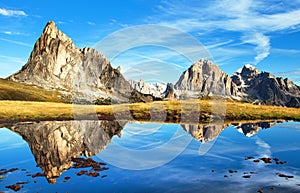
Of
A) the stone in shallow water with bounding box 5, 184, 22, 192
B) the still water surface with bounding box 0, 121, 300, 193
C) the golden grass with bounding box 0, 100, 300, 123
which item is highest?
the golden grass with bounding box 0, 100, 300, 123

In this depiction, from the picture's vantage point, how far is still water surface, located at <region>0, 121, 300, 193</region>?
88.3 feet

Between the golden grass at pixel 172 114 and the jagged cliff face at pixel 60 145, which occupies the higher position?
the golden grass at pixel 172 114

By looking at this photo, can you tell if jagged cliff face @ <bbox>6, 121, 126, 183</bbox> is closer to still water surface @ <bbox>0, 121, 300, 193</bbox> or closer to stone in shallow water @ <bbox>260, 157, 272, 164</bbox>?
still water surface @ <bbox>0, 121, 300, 193</bbox>

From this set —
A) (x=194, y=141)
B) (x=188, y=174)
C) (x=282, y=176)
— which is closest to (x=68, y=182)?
(x=188, y=174)

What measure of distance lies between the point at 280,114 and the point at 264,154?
6062 cm

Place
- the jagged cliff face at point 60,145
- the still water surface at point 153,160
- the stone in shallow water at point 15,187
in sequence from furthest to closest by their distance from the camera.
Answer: the jagged cliff face at point 60,145 < the still water surface at point 153,160 < the stone in shallow water at point 15,187

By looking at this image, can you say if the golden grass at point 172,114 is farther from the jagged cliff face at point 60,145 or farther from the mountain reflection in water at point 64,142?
the jagged cliff face at point 60,145

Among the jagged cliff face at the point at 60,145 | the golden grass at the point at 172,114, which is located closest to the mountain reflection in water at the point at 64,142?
the jagged cliff face at the point at 60,145

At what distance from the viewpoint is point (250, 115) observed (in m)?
87.8

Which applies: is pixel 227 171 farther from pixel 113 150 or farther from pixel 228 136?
pixel 228 136

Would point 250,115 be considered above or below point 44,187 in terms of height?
above

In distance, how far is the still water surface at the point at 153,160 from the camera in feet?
88.3

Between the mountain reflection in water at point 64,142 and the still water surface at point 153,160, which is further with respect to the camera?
the mountain reflection in water at point 64,142

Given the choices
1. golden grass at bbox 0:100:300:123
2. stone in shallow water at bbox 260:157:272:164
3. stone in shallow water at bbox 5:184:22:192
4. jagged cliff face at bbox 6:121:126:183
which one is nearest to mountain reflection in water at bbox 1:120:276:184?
jagged cliff face at bbox 6:121:126:183
